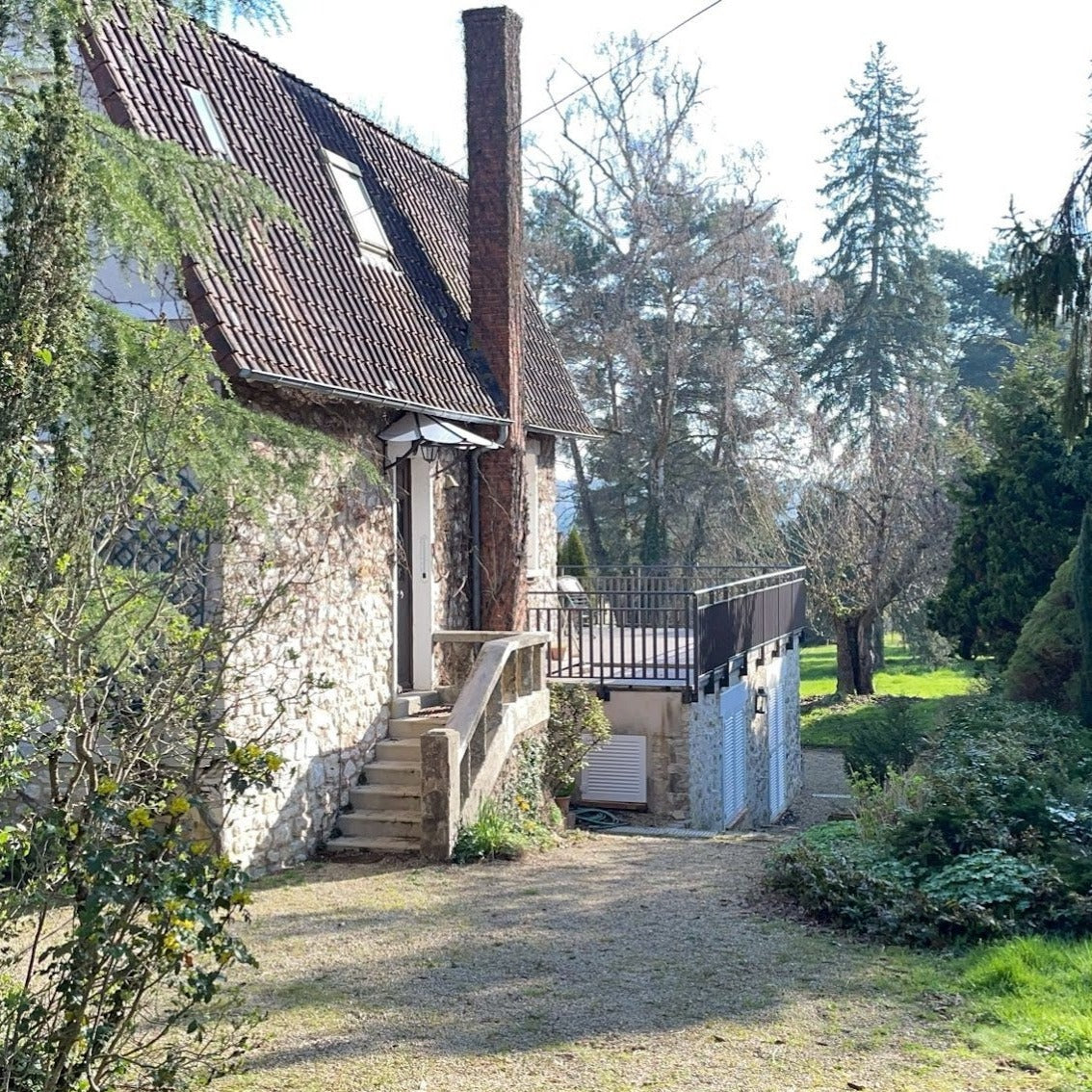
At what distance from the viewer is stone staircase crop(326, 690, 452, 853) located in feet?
35.9

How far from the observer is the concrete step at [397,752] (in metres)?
12.0

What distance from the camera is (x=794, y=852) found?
9.16 metres

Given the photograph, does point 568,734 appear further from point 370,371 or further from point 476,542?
point 370,371

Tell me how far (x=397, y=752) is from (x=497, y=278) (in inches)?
220

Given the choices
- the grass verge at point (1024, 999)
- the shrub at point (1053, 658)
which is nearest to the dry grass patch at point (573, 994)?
the grass verge at point (1024, 999)

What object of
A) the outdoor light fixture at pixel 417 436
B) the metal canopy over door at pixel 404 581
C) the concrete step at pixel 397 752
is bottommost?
the concrete step at pixel 397 752

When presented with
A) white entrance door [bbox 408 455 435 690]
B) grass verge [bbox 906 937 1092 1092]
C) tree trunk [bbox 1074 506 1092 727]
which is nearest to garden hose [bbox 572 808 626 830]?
white entrance door [bbox 408 455 435 690]

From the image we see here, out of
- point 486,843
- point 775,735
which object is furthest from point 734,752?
point 486,843

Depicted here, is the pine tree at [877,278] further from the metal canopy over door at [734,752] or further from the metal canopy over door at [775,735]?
the metal canopy over door at [734,752]

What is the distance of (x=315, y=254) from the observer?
11938 millimetres

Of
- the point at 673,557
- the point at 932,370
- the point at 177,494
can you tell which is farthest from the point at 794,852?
the point at 932,370

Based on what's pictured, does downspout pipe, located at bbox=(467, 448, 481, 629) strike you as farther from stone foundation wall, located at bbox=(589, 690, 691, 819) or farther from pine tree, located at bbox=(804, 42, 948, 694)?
pine tree, located at bbox=(804, 42, 948, 694)

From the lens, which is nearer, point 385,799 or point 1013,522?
point 385,799

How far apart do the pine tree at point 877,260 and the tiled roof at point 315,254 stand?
85.2 ft
